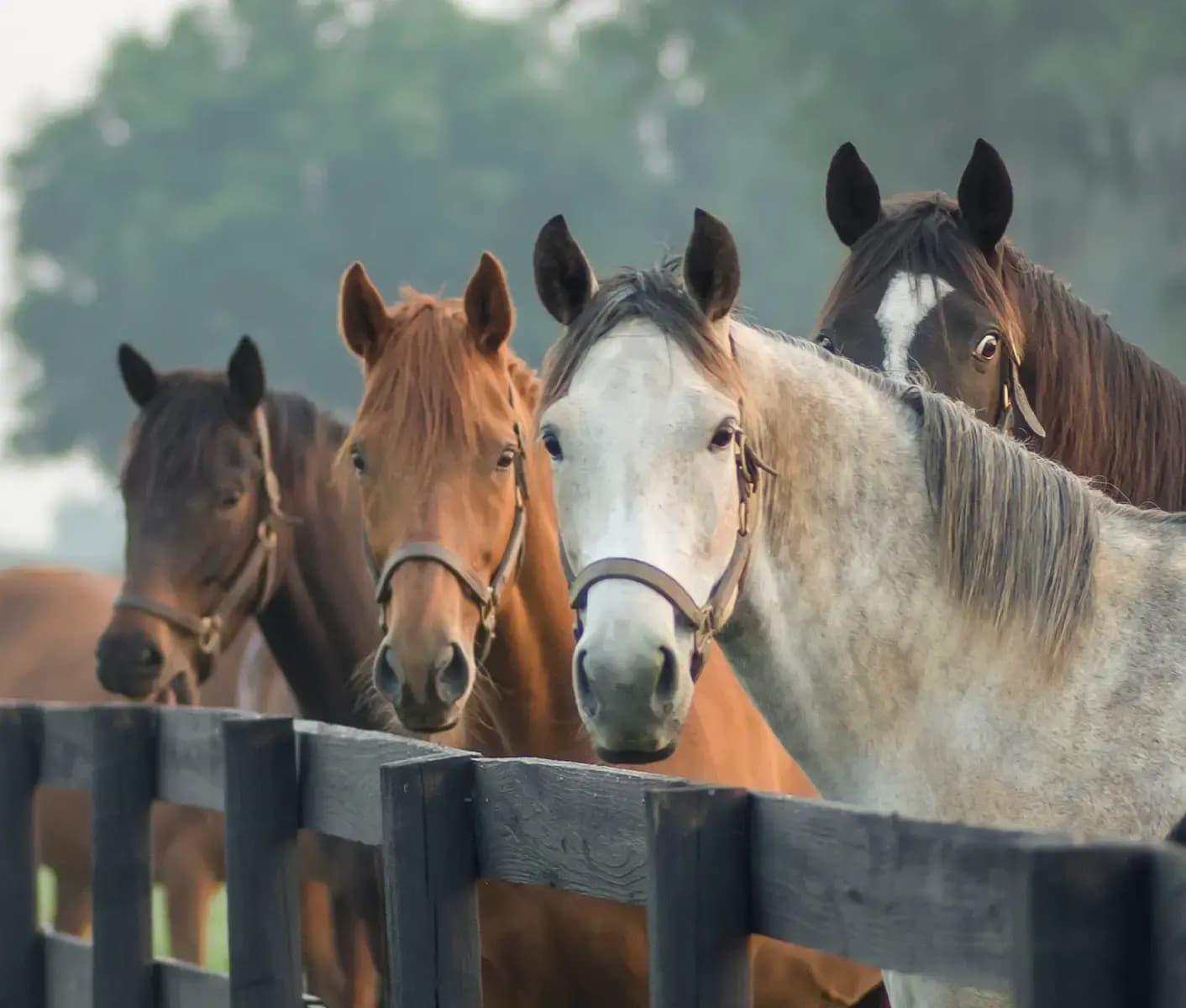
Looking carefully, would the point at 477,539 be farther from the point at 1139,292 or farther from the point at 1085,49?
the point at 1139,292

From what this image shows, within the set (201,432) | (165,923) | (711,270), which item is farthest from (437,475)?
(165,923)

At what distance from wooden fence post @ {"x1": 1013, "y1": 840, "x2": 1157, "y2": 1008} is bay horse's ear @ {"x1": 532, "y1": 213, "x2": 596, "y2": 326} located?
5.79 feet

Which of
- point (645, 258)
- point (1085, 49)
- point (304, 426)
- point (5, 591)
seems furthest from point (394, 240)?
point (304, 426)

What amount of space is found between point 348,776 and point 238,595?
6.56 feet

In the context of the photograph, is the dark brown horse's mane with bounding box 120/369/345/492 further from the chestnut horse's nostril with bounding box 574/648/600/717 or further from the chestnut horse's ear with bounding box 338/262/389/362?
the chestnut horse's nostril with bounding box 574/648/600/717

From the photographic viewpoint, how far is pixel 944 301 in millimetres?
3773

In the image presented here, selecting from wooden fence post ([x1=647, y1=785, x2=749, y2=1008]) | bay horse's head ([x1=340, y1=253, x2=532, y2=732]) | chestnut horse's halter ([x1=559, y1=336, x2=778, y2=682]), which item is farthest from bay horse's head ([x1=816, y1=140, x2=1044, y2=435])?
wooden fence post ([x1=647, y1=785, x2=749, y2=1008])

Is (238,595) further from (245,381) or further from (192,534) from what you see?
(245,381)

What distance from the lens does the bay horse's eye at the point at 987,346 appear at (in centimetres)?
373

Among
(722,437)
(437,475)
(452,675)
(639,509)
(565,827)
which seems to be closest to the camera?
(565,827)

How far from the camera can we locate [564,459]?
9.55 feet

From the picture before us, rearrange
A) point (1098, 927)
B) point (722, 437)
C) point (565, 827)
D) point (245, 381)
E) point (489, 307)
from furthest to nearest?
point (245, 381)
point (489, 307)
point (722, 437)
point (565, 827)
point (1098, 927)

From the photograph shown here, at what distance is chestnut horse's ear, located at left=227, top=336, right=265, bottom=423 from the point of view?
525 cm

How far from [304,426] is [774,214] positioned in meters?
33.9
